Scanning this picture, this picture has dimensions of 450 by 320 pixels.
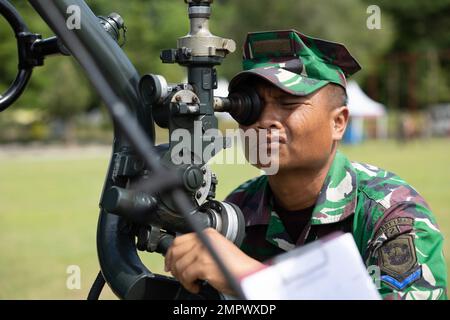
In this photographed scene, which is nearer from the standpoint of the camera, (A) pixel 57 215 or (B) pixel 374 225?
(B) pixel 374 225

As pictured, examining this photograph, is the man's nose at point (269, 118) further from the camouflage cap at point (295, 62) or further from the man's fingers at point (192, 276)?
the man's fingers at point (192, 276)

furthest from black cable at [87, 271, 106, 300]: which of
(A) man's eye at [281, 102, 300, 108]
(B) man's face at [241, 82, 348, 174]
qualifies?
(A) man's eye at [281, 102, 300, 108]

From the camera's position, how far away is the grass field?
7.48m

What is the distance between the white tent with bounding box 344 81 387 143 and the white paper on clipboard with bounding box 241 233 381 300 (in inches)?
1511

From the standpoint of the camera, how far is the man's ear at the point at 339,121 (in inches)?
96.5

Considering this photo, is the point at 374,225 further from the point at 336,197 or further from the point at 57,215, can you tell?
the point at 57,215

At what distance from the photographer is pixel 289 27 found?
43594 mm

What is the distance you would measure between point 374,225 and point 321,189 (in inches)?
12.8

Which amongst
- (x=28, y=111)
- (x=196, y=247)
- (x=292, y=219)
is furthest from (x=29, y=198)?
(x=28, y=111)

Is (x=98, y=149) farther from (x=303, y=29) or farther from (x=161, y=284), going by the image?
(x=161, y=284)

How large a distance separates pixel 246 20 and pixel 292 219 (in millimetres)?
43228

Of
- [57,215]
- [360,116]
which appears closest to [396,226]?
[57,215]

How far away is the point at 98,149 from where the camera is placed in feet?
111

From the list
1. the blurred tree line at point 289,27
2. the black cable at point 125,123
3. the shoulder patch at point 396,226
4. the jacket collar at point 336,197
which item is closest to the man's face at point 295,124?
the jacket collar at point 336,197
